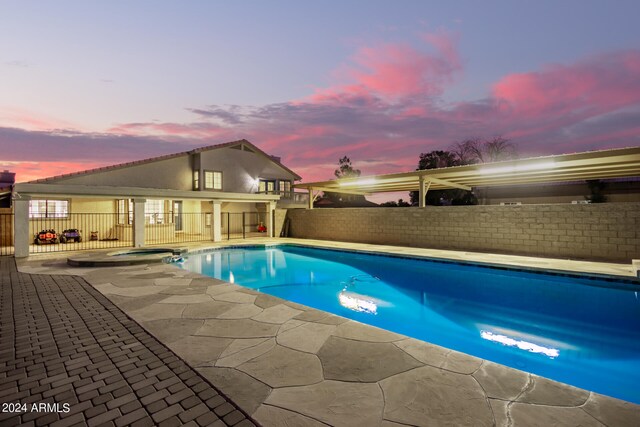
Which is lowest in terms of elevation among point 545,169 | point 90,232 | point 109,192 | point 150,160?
point 90,232

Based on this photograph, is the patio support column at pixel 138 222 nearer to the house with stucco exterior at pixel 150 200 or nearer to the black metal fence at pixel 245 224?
the house with stucco exterior at pixel 150 200

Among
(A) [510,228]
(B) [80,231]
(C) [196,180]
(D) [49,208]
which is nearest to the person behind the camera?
(A) [510,228]

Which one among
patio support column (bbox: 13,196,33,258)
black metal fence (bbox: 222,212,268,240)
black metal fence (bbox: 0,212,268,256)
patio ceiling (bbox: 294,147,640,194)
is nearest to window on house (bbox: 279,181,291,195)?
black metal fence (bbox: 222,212,268,240)

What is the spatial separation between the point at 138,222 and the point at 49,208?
6.13 meters

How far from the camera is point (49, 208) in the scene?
1528cm

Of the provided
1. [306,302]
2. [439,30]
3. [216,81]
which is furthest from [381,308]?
[216,81]

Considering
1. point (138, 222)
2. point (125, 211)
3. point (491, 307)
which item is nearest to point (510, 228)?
point (491, 307)

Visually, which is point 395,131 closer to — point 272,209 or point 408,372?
point 272,209

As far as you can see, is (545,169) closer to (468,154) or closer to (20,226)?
(20,226)

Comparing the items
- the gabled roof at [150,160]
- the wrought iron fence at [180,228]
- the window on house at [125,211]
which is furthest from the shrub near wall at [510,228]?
the window on house at [125,211]

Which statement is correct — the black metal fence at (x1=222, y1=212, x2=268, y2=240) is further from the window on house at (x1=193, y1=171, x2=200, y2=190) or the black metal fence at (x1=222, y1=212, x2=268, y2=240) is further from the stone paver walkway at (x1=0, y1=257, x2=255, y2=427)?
the stone paver walkway at (x1=0, y1=257, x2=255, y2=427)

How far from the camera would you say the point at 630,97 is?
18.2 metres

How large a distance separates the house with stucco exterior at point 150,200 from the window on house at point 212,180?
6cm

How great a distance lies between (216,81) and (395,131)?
56.8 ft
